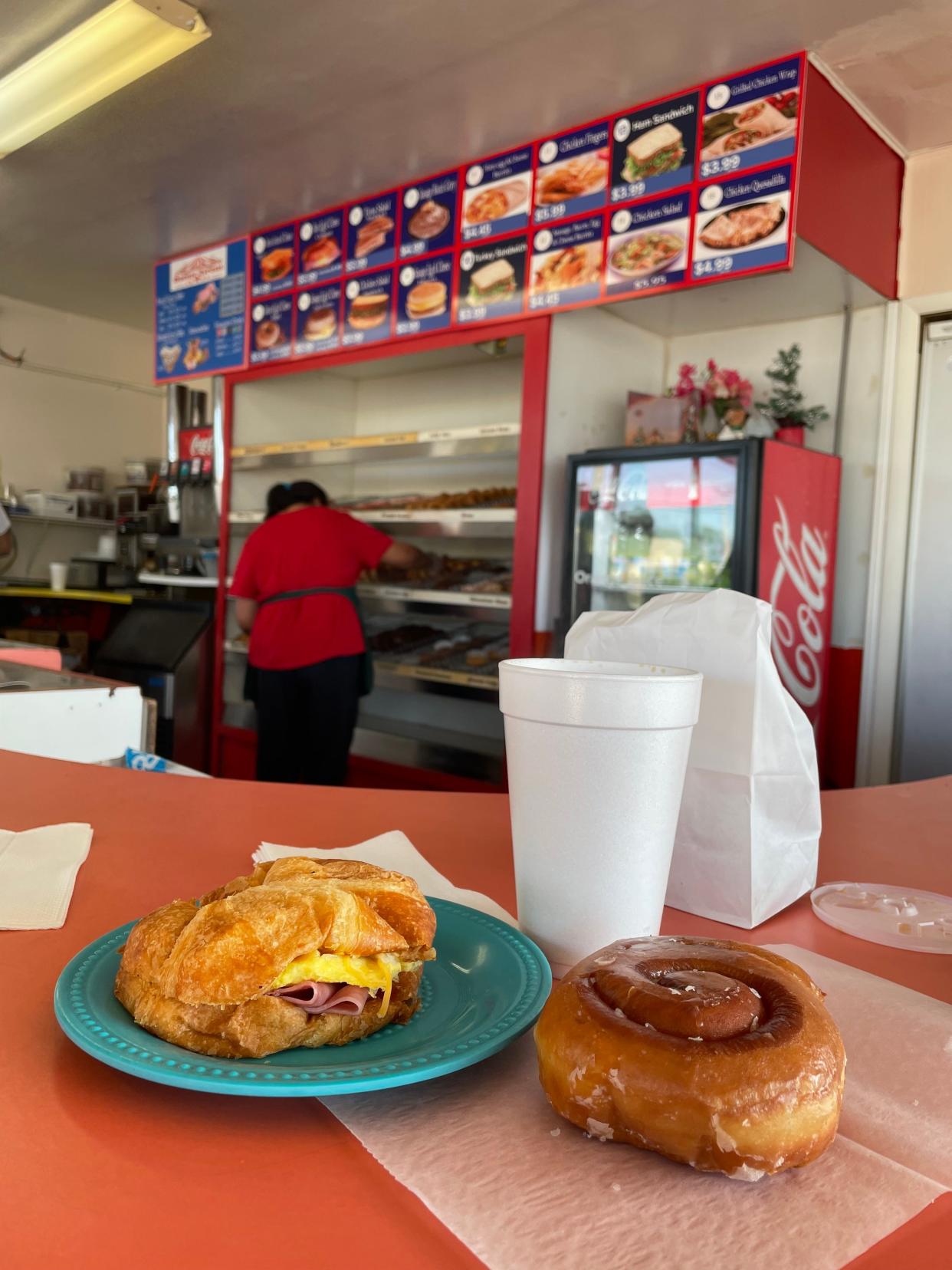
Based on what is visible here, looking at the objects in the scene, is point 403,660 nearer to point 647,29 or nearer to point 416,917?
point 647,29

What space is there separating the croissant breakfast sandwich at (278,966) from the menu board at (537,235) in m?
2.97

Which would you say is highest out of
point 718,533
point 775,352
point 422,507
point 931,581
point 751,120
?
point 751,120

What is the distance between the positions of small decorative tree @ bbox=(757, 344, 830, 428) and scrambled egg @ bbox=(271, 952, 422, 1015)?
353 cm

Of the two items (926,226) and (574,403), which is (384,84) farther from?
(926,226)

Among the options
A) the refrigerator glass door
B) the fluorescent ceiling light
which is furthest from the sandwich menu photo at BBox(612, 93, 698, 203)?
the fluorescent ceiling light

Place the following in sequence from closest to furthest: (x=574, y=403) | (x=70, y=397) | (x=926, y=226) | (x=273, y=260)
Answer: (x=926, y=226) < (x=574, y=403) < (x=273, y=260) < (x=70, y=397)

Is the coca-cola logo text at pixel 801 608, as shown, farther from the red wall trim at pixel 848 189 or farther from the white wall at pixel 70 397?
the white wall at pixel 70 397

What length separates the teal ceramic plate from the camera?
0.51 metres

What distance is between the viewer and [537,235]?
12.1 ft

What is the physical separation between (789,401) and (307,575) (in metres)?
2.18

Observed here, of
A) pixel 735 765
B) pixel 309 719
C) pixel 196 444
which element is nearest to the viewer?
pixel 735 765

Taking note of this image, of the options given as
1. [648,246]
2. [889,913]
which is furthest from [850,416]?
[889,913]

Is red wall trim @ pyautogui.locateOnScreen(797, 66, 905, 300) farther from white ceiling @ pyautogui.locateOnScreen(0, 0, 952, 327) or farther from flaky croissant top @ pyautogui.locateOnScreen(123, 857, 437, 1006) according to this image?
flaky croissant top @ pyautogui.locateOnScreen(123, 857, 437, 1006)

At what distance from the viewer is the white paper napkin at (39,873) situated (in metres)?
0.81
